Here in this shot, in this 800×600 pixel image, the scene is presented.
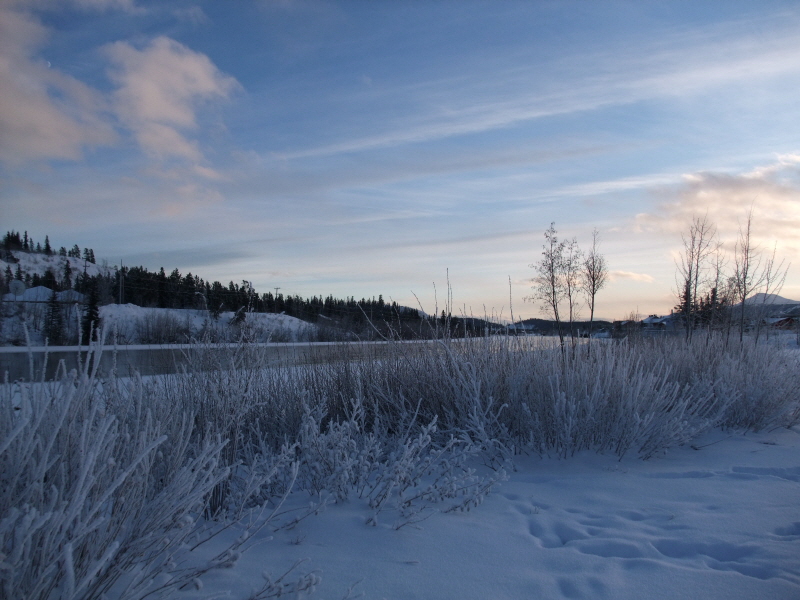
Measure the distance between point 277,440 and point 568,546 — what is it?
317cm

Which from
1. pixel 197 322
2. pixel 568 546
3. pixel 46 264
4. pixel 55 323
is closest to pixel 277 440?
pixel 568 546

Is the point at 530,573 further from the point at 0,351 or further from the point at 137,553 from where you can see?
the point at 0,351

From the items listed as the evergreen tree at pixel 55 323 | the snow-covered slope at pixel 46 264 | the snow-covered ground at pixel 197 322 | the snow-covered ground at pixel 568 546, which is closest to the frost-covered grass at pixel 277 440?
the snow-covered ground at pixel 568 546

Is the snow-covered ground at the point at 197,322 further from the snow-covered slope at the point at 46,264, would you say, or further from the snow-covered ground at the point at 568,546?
the snow-covered slope at the point at 46,264

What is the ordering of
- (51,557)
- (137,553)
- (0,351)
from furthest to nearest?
(0,351) < (137,553) < (51,557)

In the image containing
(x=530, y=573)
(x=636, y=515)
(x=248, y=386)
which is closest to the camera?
(x=530, y=573)

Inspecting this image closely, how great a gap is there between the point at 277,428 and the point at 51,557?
12.1 feet

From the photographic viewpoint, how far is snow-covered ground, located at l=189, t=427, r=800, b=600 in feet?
7.20

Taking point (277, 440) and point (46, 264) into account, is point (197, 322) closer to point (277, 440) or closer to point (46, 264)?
point (46, 264)

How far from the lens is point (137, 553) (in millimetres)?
1807

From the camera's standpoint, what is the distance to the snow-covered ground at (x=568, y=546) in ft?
7.20

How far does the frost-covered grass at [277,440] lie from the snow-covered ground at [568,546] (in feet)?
0.49

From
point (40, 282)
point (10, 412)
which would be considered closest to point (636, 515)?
point (10, 412)

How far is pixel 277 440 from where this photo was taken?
16.5 ft
